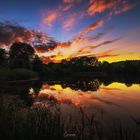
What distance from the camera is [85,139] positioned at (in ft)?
19.6

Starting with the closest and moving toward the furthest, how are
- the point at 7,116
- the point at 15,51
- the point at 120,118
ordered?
the point at 7,116 < the point at 120,118 < the point at 15,51

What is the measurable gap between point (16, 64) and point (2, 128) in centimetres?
4709

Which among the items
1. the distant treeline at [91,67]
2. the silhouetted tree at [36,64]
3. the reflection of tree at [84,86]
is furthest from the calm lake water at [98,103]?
the distant treeline at [91,67]

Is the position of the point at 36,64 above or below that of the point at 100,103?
above

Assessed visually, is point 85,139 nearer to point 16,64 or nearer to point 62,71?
point 16,64

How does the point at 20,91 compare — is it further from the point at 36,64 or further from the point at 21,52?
the point at 21,52

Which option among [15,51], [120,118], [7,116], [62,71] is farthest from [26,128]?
[62,71]

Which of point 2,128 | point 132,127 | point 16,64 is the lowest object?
point 132,127

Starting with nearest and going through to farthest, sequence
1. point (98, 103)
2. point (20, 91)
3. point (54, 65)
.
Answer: point (98, 103) < point (20, 91) < point (54, 65)

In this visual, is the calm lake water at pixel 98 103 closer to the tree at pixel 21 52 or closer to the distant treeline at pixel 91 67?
the tree at pixel 21 52

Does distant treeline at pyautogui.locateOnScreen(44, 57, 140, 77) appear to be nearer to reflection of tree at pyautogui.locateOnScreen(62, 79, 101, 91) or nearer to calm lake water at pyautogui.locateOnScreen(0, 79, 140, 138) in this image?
reflection of tree at pyautogui.locateOnScreen(62, 79, 101, 91)

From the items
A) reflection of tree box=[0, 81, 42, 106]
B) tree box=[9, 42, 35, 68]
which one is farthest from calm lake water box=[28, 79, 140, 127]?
tree box=[9, 42, 35, 68]

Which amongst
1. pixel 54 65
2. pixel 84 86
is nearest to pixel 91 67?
pixel 54 65

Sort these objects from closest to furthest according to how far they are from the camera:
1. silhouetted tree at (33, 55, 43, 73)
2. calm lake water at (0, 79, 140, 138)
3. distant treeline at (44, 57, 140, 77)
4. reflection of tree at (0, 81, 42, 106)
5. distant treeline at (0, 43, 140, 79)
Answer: calm lake water at (0, 79, 140, 138)
reflection of tree at (0, 81, 42, 106)
distant treeline at (0, 43, 140, 79)
silhouetted tree at (33, 55, 43, 73)
distant treeline at (44, 57, 140, 77)
